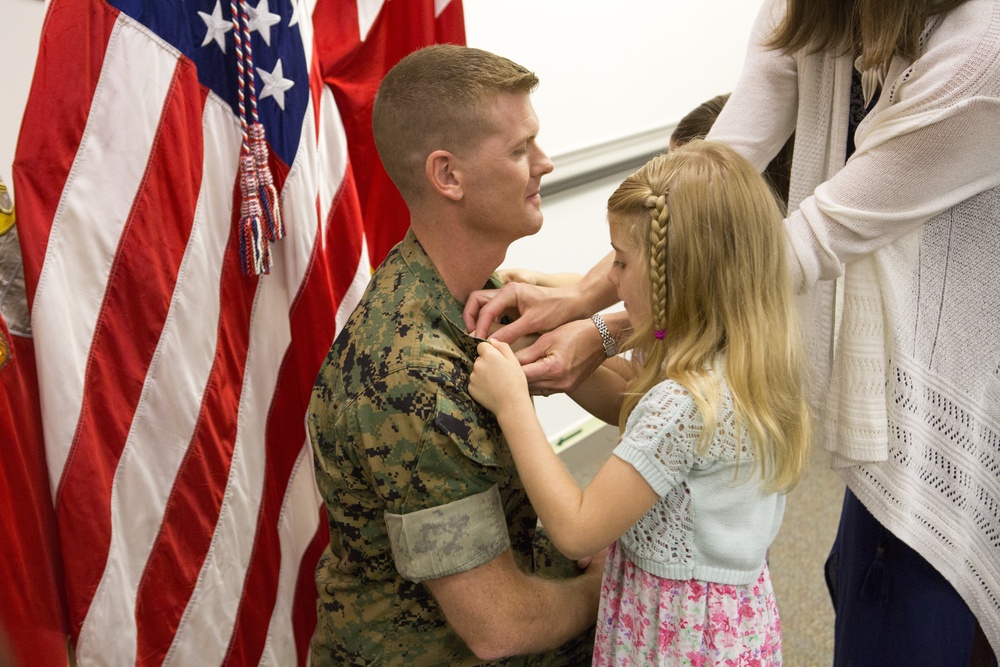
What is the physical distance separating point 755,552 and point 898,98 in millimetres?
723

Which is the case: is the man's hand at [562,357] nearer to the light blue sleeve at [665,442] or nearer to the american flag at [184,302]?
the light blue sleeve at [665,442]

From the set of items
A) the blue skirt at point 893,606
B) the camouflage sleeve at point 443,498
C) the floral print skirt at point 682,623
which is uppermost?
the camouflage sleeve at point 443,498

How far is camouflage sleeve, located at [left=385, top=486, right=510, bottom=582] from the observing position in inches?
53.8

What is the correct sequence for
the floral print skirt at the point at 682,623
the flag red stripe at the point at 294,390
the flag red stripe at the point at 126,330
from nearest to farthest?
the floral print skirt at the point at 682,623
the flag red stripe at the point at 126,330
the flag red stripe at the point at 294,390

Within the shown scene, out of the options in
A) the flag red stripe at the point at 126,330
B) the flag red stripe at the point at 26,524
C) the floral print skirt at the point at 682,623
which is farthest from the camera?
the flag red stripe at the point at 126,330

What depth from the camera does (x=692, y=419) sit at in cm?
134

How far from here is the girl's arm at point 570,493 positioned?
1.34 meters

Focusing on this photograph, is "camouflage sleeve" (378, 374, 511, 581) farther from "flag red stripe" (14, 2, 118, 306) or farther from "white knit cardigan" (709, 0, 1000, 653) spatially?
"flag red stripe" (14, 2, 118, 306)

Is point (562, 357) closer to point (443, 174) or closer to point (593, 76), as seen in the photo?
point (443, 174)

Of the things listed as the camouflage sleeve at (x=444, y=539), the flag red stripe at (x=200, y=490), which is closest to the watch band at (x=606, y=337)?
the camouflage sleeve at (x=444, y=539)

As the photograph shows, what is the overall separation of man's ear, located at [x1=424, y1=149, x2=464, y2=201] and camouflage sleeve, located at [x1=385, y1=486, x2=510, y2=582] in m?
0.47

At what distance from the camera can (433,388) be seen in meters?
1.38

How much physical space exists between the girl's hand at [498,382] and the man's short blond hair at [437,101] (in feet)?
1.05

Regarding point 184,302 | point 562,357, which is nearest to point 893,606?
point 562,357
